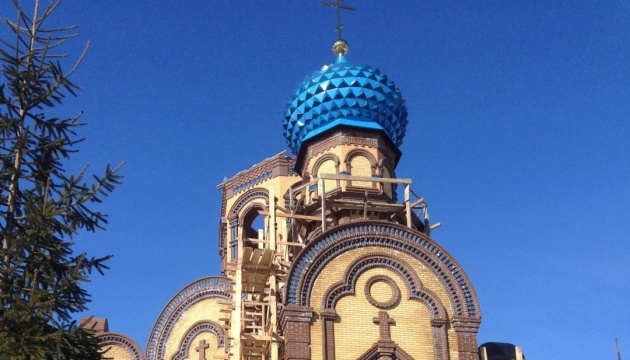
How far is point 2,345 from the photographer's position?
24.4 ft

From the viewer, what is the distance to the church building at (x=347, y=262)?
41.7 ft

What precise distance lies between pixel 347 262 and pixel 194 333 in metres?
5.21

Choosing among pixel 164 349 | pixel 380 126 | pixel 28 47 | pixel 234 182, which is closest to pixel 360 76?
pixel 380 126

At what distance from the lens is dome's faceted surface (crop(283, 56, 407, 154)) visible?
15578 millimetres

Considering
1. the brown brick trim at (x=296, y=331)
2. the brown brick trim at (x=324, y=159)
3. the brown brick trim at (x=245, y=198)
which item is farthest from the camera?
the brown brick trim at (x=245, y=198)

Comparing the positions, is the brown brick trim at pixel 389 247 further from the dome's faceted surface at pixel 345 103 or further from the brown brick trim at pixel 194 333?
the brown brick trim at pixel 194 333

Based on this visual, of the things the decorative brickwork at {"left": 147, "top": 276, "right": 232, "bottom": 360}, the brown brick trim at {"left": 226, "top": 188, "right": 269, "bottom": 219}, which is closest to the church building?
the decorative brickwork at {"left": 147, "top": 276, "right": 232, "bottom": 360}

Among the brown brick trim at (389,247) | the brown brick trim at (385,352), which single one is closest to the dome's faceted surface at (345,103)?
the brown brick trim at (389,247)

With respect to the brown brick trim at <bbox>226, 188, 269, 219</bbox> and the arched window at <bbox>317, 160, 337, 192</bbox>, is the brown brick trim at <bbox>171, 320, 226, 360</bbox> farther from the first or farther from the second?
the arched window at <bbox>317, 160, 337, 192</bbox>

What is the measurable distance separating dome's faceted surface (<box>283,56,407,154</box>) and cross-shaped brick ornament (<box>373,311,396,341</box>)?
13.1 feet

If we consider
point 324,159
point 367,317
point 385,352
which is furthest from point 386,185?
point 385,352

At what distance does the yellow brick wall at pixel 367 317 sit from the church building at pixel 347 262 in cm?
2

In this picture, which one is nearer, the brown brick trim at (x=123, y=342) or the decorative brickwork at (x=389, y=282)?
the decorative brickwork at (x=389, y=282)

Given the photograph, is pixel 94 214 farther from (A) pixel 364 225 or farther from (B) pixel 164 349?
(B) pixel 164 349
